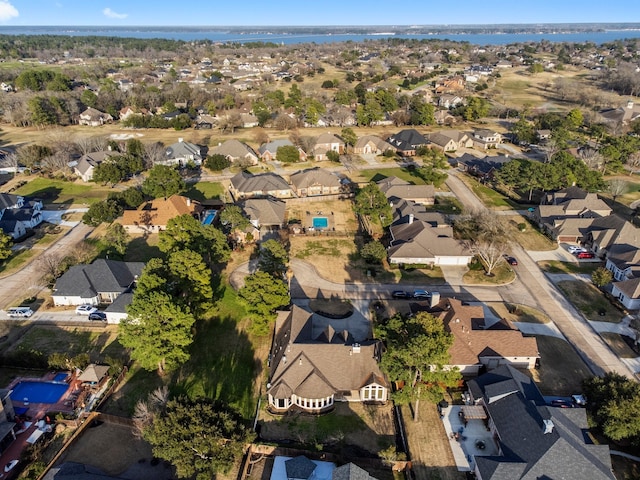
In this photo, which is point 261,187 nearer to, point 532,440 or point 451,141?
point 451,141

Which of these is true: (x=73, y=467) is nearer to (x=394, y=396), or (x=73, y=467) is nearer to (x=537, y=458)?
(x=394, y=396)

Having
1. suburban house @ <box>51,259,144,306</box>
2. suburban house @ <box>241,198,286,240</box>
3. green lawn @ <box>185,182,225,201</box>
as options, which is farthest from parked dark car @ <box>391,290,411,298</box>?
green lawn @ <box>185,182,225,201</box>

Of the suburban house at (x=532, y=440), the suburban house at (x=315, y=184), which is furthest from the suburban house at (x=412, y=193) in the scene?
the suburban house at (x=532, y=440)

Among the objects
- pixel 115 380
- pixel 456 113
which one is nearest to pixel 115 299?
pixel 115 380

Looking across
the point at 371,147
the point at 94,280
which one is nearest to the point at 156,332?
the point at 94,280

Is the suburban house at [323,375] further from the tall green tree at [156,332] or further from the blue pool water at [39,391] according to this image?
the blue pool water at [39,391]
